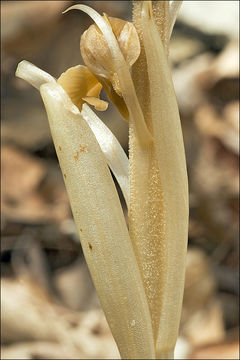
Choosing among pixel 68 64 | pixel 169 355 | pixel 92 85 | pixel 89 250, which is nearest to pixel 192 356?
pixel 169 355

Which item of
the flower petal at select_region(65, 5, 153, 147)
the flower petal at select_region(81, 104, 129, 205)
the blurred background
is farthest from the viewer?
the blurred background

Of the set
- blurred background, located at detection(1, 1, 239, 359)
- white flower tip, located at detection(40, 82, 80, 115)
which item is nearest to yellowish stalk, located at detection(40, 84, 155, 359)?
white flower tip, located at detection(40, 82, 80, 115)

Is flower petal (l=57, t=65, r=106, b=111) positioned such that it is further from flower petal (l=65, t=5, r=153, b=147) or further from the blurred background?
the blurred background

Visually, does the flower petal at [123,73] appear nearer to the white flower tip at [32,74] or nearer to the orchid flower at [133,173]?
the orchid flower at [133,173]

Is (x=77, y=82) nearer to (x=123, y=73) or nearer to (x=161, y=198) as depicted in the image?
(x=123, y=73)

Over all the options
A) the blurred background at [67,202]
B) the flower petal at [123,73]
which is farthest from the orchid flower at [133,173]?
the blurred background at [67,202]

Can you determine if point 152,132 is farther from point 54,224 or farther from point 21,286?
point 54,224
